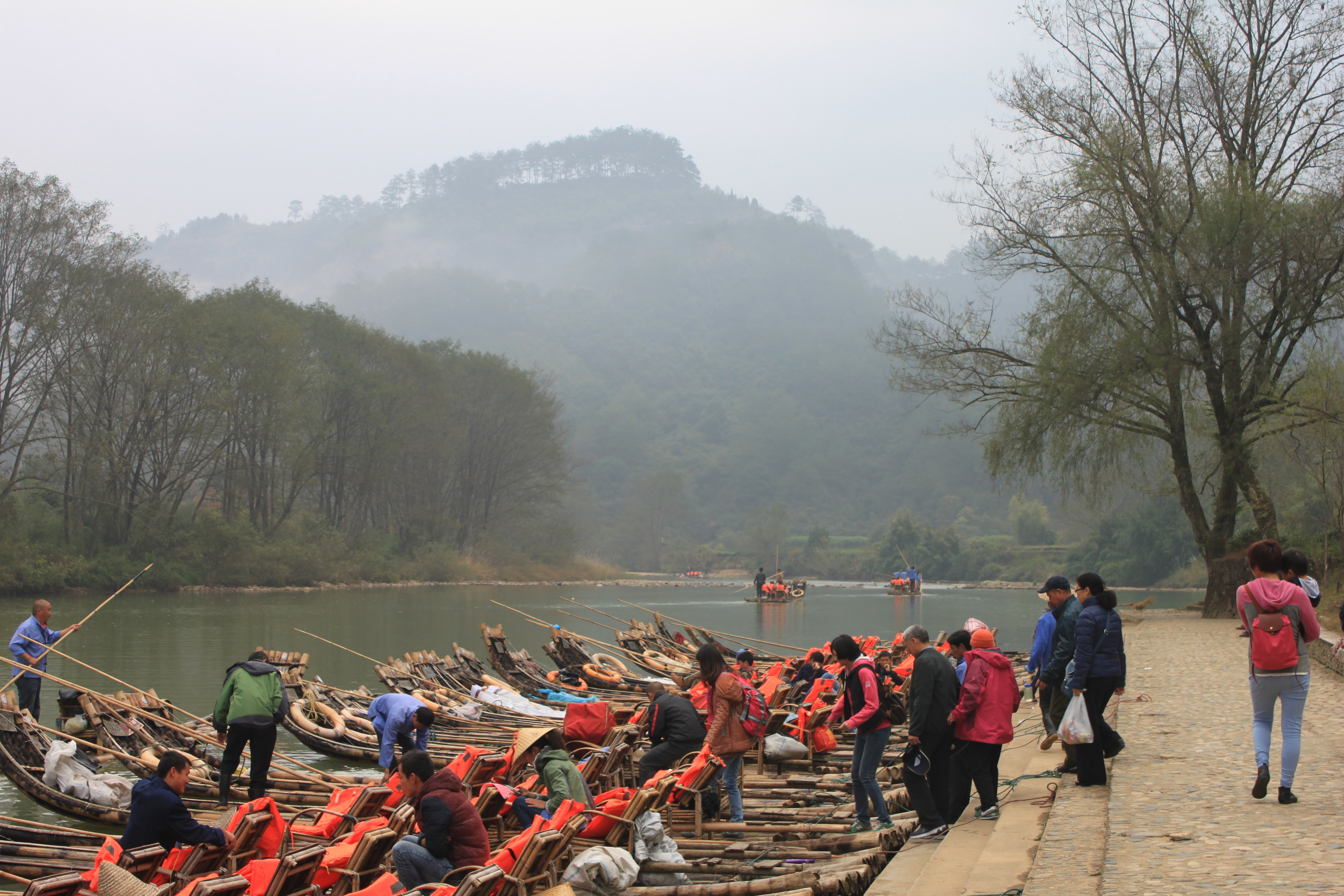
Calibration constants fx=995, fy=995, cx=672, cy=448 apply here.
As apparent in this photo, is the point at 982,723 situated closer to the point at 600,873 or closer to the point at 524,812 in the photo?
the point at 600,873

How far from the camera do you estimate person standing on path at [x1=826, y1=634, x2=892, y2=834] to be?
705 cm

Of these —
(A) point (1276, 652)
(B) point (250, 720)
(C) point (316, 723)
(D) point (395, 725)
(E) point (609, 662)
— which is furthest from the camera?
(E) point (609, 662)

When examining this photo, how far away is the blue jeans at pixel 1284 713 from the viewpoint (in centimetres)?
569

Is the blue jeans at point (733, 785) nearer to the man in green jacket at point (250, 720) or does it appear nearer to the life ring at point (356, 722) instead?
the man in green jacket at point (250, 720)

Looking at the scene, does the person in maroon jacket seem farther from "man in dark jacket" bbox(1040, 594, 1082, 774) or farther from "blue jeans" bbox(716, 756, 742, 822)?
"blue jeans" bbox(716, 756, 742, 822)

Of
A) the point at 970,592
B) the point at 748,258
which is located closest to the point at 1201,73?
the point at 970,592

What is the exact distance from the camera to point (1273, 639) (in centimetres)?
571

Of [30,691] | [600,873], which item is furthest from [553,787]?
[30,691]

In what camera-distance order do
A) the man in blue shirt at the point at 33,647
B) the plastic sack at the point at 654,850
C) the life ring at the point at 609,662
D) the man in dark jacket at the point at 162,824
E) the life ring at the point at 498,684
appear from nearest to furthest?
1. the man in dark jacket at the point at 162,824
2. the plastic sack at the point at 654,850
3. the man in blue shirt at the point at 33,647
4. the life ring at the point at 498,684
5. the life ring at the point at 609,662

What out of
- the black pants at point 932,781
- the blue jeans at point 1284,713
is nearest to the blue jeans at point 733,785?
the black pants at point 932,781

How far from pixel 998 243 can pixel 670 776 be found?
782 inches

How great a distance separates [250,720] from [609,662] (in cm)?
937

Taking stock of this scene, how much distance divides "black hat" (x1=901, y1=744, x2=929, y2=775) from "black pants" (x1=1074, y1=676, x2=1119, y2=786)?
106 cm

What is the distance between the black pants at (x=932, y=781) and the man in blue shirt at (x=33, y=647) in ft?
29.0
